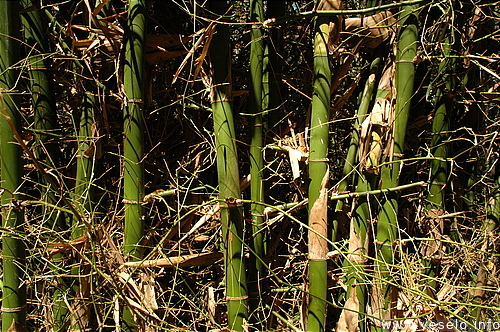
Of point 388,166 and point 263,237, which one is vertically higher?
point 388,166

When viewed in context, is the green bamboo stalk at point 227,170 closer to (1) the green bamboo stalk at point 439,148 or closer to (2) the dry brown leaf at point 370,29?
(2) the dry brown leaf at point 370,29

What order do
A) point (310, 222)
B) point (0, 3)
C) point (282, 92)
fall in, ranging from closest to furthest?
point (0, 3) < point (310, 222) < point (282, 92)

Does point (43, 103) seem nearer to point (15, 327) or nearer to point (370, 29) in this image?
point (15, 327)

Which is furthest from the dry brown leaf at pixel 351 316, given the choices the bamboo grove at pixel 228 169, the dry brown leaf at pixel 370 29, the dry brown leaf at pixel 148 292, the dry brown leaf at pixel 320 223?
the dry brown leaf at pixel 370 29

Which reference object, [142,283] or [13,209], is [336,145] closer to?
[142,283]

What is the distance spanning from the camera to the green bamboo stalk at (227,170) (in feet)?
2.92

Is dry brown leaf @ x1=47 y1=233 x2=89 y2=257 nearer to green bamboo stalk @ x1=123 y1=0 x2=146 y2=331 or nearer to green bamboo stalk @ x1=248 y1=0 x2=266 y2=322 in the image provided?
green bamboo stalk @ x1=123 y1=0 x2=146 y2=331

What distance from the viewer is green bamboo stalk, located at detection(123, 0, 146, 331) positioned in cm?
90

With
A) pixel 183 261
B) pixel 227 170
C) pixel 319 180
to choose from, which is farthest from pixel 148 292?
pixel 319 180

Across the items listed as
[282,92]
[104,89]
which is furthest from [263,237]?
[104,89]

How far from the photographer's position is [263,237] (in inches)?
40.1

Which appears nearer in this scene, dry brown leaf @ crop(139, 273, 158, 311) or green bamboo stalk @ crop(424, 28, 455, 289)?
dry brown leaf @ crop(139, 273, 158, 311)

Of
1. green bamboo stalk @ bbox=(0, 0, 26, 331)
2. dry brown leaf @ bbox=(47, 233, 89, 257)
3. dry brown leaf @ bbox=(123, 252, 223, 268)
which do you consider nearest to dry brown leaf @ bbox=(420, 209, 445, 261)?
dry brown leaf @ bbox=(123, 252, 223, 268)

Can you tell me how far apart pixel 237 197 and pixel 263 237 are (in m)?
0.17
